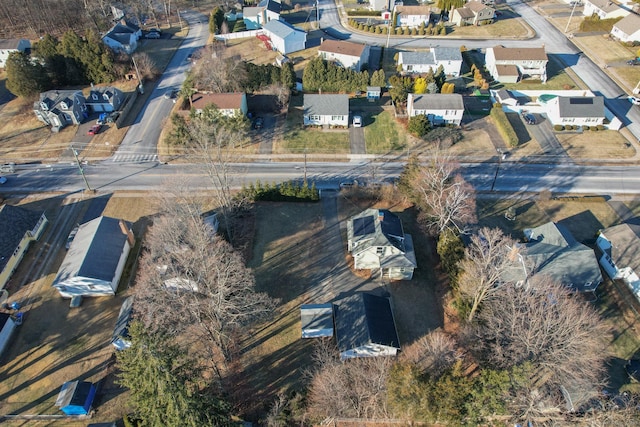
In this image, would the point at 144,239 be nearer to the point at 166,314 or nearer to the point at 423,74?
the point at 166,314

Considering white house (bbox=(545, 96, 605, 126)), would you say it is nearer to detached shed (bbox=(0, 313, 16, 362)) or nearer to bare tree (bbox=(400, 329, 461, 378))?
bare tree (bbox=(400, 329, 461, 378))

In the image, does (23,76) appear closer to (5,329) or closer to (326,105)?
(5,329)

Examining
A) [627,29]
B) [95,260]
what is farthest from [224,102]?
[627,29]

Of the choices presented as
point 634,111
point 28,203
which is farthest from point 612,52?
point 28,203

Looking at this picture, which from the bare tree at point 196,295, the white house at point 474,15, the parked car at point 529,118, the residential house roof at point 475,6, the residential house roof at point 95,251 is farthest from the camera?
the residential house roof at point 475,6

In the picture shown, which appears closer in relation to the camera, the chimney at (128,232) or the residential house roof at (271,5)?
the chimney at (128,232)

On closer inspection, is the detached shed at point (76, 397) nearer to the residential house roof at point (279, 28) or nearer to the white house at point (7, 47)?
the residential house roof at point (279, 28)

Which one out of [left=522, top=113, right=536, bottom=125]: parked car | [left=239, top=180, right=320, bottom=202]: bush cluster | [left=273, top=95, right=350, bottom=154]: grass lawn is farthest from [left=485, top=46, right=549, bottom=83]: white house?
[left=239, top=180, right=320, bottom=202]: bush cluster

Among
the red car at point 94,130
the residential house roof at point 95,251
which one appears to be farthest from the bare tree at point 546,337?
the red car at point 94,130
